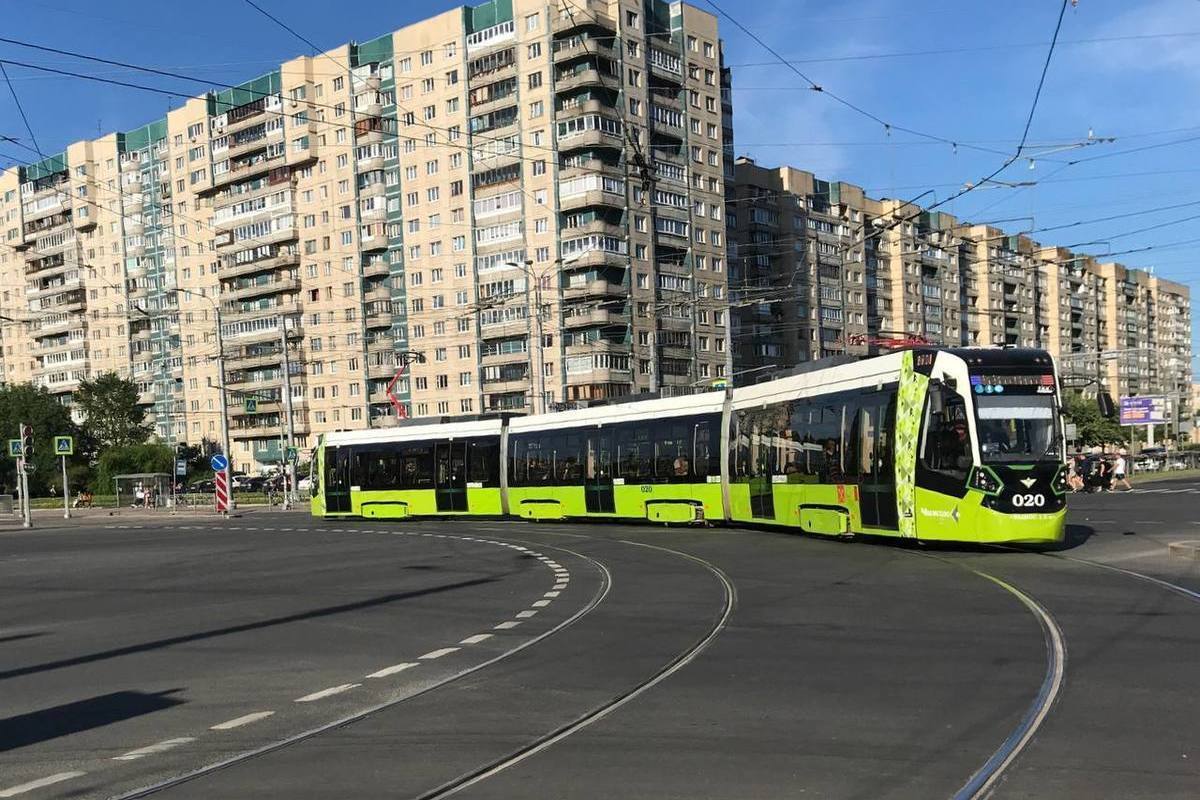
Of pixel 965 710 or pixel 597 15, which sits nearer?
pixel 965 710

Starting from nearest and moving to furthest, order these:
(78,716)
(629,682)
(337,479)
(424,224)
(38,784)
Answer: (38,784)
(78,716)
(629,682)
(337,479)
(424,224)

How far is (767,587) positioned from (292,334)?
89.5m

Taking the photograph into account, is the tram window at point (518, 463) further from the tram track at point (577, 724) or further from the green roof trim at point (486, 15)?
the green roof trim at point (486, 15)

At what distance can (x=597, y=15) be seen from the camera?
77562mm

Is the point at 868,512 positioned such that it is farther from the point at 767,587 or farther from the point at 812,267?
the point at 812,267

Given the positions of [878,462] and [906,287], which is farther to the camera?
[906,287]

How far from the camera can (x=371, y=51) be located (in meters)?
90.5

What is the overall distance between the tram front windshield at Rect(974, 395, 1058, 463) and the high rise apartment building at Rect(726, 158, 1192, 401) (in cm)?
4401

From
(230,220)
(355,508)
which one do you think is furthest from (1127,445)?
(355,508)

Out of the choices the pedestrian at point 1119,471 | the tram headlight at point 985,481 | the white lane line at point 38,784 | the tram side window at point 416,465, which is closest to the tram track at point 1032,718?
the white lane line at point 38,784

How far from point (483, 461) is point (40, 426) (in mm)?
83476

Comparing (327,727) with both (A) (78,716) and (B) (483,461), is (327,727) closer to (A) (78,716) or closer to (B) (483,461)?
(A) (78,716)

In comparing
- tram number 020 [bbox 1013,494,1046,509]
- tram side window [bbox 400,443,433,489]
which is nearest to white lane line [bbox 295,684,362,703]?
tram number 020 [bbox 1013,494,1046,509]

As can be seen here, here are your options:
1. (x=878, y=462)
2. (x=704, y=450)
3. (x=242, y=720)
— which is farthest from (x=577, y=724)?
(x=704, y=450)
